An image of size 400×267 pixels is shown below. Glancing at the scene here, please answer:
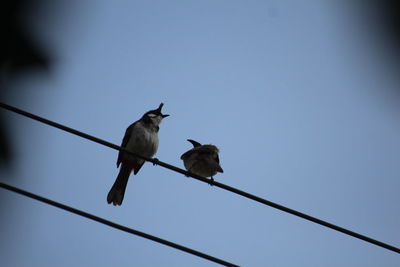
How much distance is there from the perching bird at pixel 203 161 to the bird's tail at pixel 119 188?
1196 mm

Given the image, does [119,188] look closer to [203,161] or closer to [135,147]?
[135,147]

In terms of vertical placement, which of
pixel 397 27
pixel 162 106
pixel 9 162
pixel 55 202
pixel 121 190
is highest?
pixel 162 106

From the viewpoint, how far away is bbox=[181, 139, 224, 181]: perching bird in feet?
25.9

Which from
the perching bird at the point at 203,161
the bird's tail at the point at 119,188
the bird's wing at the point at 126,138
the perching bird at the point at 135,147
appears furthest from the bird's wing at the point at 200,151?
the bird's tail at the point at 119,188

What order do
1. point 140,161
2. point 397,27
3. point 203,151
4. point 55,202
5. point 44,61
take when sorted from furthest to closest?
1. point 140,161
2. point 203,151
3. point 55,202
4. point 44,61
5. point 397,27

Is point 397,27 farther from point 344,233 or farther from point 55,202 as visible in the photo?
point 344,233

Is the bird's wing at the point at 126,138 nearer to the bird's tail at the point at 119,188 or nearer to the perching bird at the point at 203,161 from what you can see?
the bird's tail at the point at 119,188

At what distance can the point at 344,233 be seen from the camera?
423 centimetres

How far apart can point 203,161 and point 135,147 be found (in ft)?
4.28

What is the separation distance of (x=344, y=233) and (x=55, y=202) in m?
2.60

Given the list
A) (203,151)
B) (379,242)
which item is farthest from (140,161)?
(379,242)

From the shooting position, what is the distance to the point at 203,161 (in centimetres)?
796

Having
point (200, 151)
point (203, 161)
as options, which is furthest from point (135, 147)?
point (203, 161)

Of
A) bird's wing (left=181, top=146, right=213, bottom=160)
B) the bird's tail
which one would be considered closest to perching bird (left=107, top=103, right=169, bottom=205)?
the bird's tail
